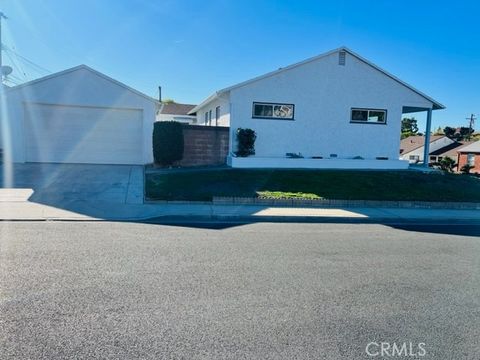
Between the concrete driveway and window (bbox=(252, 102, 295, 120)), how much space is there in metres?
6.26

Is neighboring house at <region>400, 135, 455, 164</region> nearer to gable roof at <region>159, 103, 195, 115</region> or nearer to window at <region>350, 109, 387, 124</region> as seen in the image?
gable roof at <region>159, 103, 195, 115</region>

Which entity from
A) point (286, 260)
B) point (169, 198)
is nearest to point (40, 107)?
point (169, 198)

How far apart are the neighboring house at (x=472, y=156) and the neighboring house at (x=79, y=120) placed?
3971 centimetres

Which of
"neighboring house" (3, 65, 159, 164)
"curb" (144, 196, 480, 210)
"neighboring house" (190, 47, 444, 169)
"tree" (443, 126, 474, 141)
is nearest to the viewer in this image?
"curb" (144, 196, 480, 210)

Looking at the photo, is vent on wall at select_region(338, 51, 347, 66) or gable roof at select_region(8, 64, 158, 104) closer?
gable roof at select_region(8, 64, 158, 104)

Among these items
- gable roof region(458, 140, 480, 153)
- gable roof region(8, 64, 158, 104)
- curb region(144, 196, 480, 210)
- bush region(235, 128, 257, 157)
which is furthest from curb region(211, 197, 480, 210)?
gable roof region(458, 140, 480, 153)

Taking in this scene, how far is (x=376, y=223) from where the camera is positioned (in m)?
9.26

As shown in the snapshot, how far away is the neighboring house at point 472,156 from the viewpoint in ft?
138

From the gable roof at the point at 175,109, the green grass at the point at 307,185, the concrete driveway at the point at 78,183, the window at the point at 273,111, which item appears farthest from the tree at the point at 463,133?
the concrete driveway at the point at 78,183

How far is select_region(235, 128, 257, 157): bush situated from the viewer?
1695 cm

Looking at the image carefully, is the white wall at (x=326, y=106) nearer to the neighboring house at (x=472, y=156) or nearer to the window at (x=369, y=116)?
the window at (x=369, y=116)

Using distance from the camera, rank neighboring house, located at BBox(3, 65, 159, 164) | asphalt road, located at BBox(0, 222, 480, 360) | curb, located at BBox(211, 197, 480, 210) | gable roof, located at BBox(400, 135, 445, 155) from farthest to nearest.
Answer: gable roof, located at BBox(400, 135, 445, 155) < neighboring house, located at BBox(3, 65, 159, 164) < curb, located at BBox(211, 197, 480, 210) < asphalt road, located at BBox(0, 222, 480, 360)

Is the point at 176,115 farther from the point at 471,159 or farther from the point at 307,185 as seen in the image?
the point at 471,159

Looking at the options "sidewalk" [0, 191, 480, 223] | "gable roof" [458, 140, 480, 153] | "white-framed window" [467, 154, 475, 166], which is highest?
"gable roof" [458, 140, 480, 153]
